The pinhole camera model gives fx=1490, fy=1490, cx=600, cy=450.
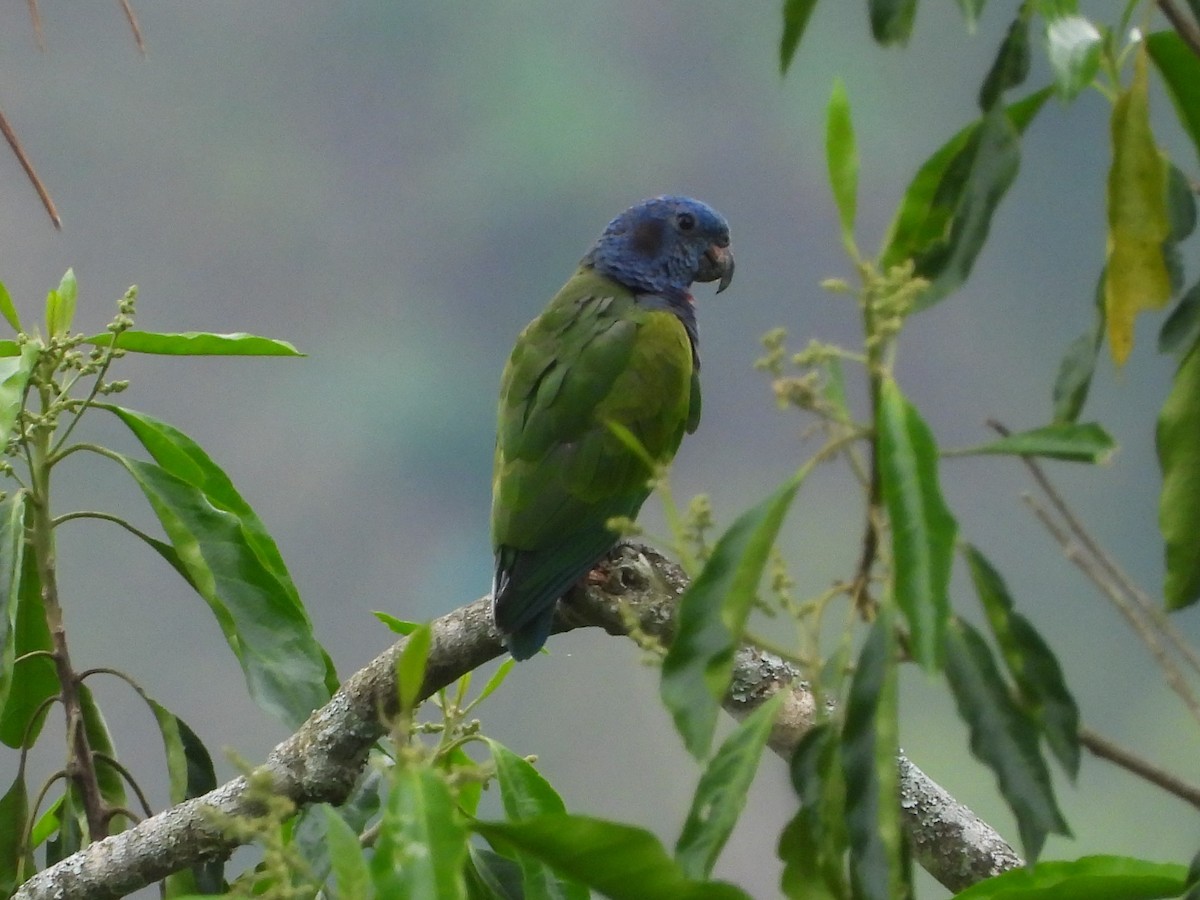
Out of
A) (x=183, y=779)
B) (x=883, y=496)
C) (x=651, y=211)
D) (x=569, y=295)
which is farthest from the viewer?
(x=651, y=211)

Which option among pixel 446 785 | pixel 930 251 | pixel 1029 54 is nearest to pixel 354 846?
pixel 446 785

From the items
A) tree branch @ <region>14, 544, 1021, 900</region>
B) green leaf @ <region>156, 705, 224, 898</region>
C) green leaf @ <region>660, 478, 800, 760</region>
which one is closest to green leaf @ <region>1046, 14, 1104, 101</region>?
green leaf @ <region>660, 478, 800, 760</region>

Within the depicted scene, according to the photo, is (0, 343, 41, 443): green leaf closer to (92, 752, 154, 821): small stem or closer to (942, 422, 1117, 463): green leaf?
(92, 752, 154, 821): small stem

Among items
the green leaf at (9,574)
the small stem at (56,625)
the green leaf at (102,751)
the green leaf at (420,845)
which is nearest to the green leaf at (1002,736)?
the green leaf at (420,845)

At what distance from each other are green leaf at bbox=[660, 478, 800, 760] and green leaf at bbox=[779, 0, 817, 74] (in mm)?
285

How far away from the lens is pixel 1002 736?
947 millimetres

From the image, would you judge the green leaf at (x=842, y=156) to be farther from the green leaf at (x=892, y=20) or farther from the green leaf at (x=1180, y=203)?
the green leaf at (x=1180, y=203)

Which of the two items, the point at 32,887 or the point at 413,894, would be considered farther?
the point at 32,887

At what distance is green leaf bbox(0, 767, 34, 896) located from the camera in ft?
6.94

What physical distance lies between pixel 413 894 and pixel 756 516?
324 mm

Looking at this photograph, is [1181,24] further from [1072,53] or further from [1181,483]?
[1181,483]

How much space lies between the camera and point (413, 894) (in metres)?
0.94

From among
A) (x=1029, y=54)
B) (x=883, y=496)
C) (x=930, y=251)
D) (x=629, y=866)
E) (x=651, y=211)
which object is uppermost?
(x=651, y=211)

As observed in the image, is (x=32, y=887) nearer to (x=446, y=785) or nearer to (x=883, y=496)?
(x=446, y=785)
